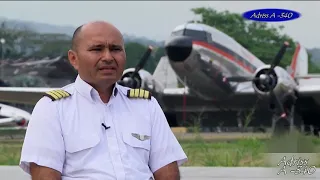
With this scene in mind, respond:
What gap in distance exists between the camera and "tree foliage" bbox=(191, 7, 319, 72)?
105 ft

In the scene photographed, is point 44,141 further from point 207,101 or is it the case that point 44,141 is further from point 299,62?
point 299,62

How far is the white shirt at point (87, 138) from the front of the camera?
199cm

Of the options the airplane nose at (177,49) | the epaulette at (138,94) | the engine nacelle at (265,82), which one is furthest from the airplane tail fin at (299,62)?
the epaulette at (138,94)

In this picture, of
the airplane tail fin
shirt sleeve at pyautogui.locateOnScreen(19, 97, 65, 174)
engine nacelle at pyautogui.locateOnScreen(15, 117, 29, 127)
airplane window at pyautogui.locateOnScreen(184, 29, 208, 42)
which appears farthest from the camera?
engine nacelle at pyautogui.locateOnScreen(15, 117, 29, 127)

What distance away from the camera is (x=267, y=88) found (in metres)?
16.2

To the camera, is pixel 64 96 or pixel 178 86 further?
pixel 178 86

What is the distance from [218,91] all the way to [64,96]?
50.8 ft

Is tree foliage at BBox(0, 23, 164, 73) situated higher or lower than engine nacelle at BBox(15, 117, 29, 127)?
higher

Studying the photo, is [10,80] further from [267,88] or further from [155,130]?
[155,130]

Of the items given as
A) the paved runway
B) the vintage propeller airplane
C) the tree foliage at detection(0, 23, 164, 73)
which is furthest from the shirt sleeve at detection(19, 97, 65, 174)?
the tree foliage at detection(0, 23, 164, 73)

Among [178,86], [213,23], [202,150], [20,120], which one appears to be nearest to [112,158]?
[202,150]

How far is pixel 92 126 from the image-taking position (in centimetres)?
203

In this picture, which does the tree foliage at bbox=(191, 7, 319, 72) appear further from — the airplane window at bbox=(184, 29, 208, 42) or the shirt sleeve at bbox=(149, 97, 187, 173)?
the shirt sleeve at bbox=(149, 97, 187, 173)

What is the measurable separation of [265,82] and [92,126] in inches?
Result: 570
